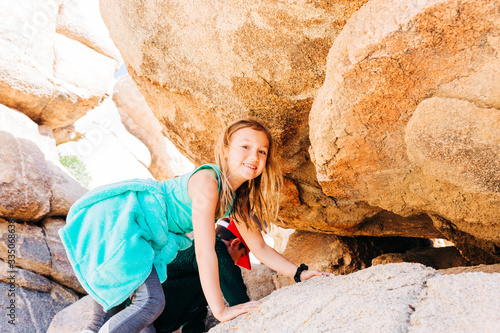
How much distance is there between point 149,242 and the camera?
2.00 metres

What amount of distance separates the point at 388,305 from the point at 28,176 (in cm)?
343

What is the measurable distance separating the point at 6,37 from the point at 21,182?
1707mm

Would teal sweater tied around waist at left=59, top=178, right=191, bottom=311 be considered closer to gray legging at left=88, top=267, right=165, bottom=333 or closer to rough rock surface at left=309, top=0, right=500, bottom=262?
gray legging at left=88, top=267, right=165, bottom=333

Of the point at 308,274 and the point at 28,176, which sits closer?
the point at 308,274

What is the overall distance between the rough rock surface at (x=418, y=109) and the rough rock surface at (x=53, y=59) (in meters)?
3.60

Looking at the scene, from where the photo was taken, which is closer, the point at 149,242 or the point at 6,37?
the point at 149,242

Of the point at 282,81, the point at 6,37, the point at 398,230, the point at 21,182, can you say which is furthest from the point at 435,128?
the point at 6,37

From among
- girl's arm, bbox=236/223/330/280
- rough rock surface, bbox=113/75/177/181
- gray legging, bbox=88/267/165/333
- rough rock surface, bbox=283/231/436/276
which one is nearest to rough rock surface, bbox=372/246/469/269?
rough rock surface, bbox=283/231/436/276

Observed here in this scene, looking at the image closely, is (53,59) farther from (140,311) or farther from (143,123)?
(143,123)

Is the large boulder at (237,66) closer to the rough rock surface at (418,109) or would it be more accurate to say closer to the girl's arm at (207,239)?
the rough rock surface at (418,109)

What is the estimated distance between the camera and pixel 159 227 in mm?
1997

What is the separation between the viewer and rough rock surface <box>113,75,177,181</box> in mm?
9492

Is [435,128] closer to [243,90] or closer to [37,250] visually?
[243,90]

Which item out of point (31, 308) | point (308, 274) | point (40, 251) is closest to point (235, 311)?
point (308, 274)
